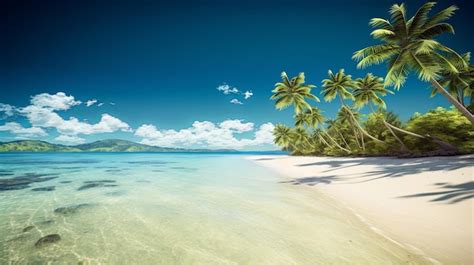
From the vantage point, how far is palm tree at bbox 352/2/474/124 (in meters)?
12.5

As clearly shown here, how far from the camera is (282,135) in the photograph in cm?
6097

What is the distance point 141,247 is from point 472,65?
2834 centimetres

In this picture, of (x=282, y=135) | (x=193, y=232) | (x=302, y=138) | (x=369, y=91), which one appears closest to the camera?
(x=193, y=232)

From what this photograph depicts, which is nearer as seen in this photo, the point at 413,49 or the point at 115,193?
the point at 115,193

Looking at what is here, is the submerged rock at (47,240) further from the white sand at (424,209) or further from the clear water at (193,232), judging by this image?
the white sand at (424,209)

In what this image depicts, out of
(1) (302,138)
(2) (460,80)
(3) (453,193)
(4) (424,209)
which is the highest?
(2) (460,80)

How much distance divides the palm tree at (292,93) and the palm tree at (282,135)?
28.6m

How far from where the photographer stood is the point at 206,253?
13.1 feet

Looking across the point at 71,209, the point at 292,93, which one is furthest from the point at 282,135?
the point at 71,209

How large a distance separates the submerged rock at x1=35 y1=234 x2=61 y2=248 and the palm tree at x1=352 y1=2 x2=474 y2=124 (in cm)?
1782

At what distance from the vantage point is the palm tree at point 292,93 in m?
31.4

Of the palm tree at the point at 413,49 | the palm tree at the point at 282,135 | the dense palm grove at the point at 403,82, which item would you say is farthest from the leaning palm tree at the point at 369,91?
the palm tree at the point at 282,135

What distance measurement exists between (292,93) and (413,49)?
18.4 metres

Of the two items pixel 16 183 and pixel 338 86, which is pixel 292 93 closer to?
pixel 338 86
